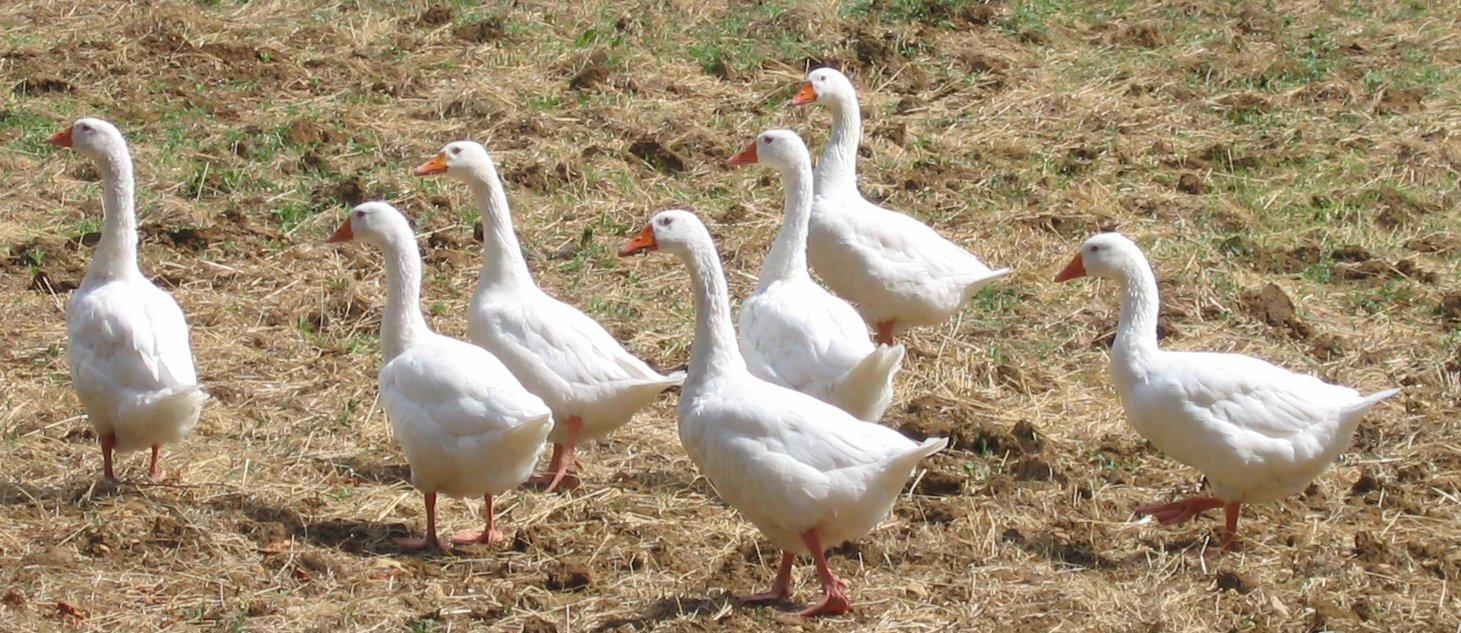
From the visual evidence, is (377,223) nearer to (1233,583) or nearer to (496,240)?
(496,240)

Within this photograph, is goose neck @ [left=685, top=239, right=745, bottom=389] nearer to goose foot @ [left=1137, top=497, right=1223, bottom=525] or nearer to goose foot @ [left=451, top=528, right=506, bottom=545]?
goose foot @ [left=451, top=528, right=506, bottom=545]

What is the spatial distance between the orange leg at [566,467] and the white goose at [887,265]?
193cm

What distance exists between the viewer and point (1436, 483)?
7.88 meters

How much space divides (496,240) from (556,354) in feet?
2.22

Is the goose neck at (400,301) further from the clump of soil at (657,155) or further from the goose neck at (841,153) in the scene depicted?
the clump of soil at (657,155)

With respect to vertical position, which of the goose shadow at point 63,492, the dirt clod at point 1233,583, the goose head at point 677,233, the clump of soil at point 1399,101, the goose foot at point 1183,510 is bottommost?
the clump of soil at point 1399,101

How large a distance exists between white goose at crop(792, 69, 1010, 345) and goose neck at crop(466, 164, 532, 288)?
1.71 meters

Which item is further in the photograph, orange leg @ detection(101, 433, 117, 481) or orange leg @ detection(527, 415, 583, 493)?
orange leg @ detection(527, 415, 583, 493)

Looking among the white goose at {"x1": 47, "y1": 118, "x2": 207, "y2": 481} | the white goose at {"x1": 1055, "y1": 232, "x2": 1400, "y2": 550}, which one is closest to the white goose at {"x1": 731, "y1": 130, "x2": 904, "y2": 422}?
the white goose at {"x1": 1055, "y1": 232, "x2": 1400, "y2": 550}

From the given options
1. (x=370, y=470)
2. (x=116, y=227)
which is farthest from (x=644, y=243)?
(x=116, y=227)

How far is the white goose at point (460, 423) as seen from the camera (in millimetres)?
6797

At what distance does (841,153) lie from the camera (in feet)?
31.6

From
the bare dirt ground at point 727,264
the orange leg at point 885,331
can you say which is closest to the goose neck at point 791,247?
the orange leg at point 885,331

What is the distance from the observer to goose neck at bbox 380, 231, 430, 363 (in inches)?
292
